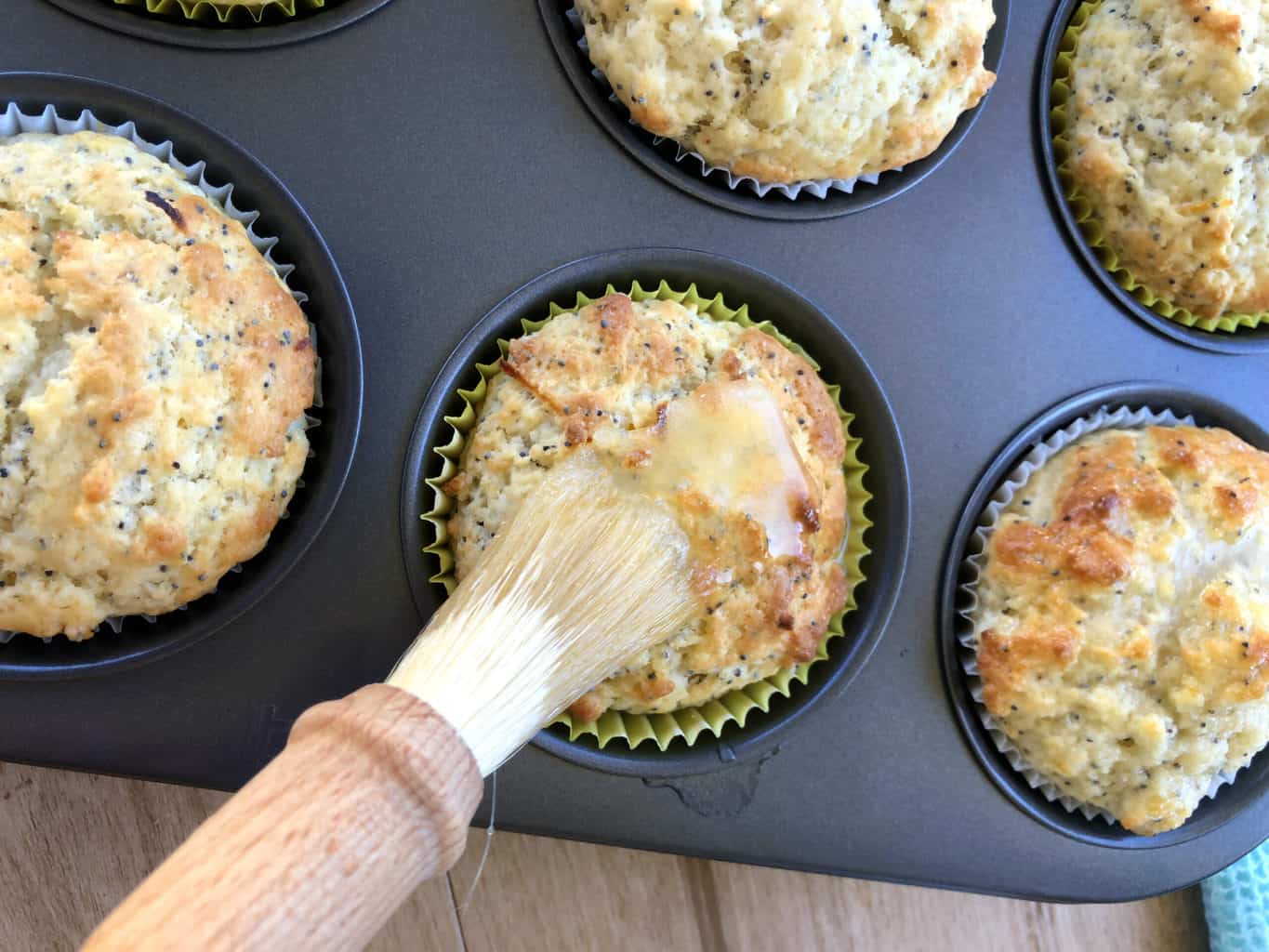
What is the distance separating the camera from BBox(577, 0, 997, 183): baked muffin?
168 centimetres

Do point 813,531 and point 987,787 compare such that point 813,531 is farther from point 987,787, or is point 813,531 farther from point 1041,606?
point 987,787

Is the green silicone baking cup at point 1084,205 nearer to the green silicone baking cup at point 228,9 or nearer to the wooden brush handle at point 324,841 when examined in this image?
the green silicone baking cup at point 228,9

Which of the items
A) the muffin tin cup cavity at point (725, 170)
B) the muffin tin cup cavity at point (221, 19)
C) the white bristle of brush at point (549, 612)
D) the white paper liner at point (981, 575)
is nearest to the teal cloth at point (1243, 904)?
the white paper liner at point (981, 575)

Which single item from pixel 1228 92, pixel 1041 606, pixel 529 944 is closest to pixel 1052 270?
pixel 1228 92

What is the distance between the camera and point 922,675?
6.00 ft

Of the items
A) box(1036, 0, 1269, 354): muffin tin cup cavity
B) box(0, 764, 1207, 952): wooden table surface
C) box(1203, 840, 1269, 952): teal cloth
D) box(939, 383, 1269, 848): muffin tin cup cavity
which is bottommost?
box(0, 764, 1207, 952): wooden table surface

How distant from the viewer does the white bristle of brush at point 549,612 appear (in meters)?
1.19

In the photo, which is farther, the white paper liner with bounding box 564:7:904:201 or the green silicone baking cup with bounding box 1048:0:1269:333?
the green silicone baking cup with bounding box 1048:0:1269:333

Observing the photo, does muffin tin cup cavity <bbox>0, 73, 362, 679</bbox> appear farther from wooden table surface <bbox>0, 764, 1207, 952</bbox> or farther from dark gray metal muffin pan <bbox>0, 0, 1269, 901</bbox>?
wooden table surface <bbox>0, 764, 1207, 952</bbox>

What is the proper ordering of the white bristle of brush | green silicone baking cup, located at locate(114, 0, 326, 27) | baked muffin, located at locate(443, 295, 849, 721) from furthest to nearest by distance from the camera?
green silicone baking cup, located at locate(114, 0, 326, 27) < baked muffin, located at locate(443, 295, 849, 721) < the white bristle of brush

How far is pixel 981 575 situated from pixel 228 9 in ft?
5.55

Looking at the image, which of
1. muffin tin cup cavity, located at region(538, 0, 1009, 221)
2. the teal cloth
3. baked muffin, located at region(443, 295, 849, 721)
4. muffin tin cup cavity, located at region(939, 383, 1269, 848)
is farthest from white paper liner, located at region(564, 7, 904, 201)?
the teal cloth

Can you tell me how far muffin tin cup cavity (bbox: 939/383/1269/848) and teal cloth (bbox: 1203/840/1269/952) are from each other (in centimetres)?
19

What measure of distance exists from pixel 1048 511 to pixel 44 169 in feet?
5.93
